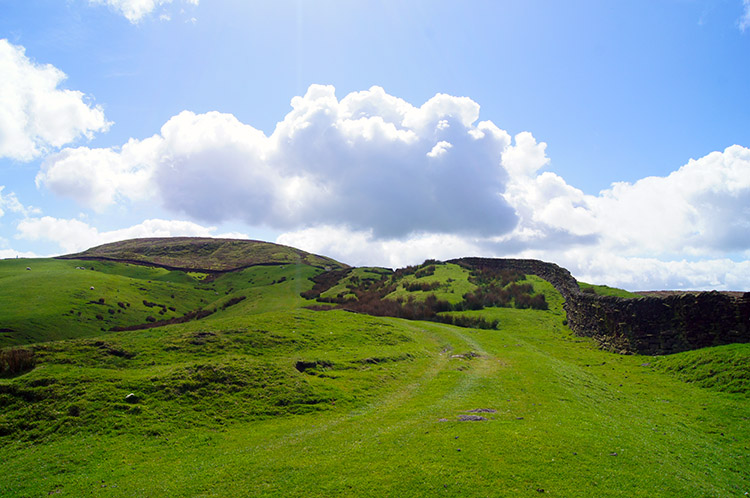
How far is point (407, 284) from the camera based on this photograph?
7538 cm

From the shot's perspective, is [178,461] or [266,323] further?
[266,323]

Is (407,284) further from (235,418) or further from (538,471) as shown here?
(538,471)

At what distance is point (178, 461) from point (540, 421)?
13.7m

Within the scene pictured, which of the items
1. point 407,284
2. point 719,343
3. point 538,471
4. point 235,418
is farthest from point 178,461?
point 407,284

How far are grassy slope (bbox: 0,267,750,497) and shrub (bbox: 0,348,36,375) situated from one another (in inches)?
38.0

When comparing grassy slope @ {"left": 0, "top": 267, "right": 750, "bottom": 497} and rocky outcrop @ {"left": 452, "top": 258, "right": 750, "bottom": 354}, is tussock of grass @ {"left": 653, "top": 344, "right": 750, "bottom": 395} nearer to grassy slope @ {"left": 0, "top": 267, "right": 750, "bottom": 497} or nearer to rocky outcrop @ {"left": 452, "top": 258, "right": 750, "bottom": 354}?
grassy slope @ {"left": 0, "top": 267, "right": 750, "bottom": 497}

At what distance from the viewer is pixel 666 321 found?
28.2 meters

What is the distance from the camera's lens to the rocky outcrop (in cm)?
2427

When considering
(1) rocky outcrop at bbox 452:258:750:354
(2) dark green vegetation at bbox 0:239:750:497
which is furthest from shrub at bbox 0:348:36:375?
(1) rocky outcrop at bbox 452:258:750:354

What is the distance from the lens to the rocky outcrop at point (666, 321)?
2427cm

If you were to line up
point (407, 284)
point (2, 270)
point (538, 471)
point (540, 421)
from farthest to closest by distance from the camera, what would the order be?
point (2, 270), point (407, 284), point (540, 421), point (538, 471)

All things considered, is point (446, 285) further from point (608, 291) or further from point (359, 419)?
point (359, 419)

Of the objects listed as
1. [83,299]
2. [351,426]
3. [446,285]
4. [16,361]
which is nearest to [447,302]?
[446,285]

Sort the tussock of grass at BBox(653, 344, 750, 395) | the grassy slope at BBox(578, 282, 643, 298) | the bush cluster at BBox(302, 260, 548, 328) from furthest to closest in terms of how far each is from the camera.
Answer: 1. the bush cluster at BBox(302, 260, 548, 328)
2. the grassy slope at BBox(578, 282, 643, 298)
3. the tussock of grass at BBox(653, 344, 750, 395)
